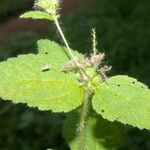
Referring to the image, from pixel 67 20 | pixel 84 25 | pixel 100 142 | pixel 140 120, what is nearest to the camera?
pixel 140 120

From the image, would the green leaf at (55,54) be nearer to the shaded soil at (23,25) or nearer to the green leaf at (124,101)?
the green leaf at (124,101)

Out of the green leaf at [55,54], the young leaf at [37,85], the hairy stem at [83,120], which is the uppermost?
the green leaf at [55,54]

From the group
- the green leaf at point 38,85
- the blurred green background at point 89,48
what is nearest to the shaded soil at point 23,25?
the blurred green background at point 89,48

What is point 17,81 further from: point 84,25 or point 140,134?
point 84,25

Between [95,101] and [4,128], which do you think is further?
[4,128]

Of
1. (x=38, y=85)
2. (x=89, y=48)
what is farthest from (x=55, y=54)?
(x=89, y=48)

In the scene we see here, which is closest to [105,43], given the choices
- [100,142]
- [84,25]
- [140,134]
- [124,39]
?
[124,39]

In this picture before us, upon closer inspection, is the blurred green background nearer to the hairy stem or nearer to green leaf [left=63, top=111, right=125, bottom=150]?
green leaf [left=63, top=111, right=125, bottom=150]
